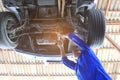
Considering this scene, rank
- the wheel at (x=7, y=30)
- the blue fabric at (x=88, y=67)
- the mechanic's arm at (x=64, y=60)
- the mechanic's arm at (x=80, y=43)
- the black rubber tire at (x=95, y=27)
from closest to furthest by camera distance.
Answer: the blue fabric at (x=88, y=67) < the mechanic's arm at (x=80, y=43) < the mechanic's arm at (x=64, y=60) < the wheel at (x=7, y=30) < the black rubber tire at (x=95, y=27)

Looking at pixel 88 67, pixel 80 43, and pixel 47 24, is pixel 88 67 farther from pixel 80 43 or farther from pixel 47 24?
pixel 47 24

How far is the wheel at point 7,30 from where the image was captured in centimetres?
531

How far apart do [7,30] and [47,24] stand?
2.90ft

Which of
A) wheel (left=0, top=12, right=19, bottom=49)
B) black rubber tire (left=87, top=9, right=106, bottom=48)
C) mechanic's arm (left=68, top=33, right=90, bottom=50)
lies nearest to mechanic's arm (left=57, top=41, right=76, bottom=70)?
mechanic's arm (left=68, top=33, right=90, bottom=50)

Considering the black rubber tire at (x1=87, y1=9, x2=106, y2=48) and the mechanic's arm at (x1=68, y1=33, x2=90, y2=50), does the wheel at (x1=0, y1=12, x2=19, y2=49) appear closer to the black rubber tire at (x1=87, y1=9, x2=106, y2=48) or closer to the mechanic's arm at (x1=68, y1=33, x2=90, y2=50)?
the mechanic's arm at (x1=68, y1=33, x2=90, y2=50)

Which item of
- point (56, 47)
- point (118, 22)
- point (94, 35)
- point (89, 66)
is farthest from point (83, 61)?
point (118, 22)

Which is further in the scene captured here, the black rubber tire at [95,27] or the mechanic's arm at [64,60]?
the black rubber tire at [95,27]

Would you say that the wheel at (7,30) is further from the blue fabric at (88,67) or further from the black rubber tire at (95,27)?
the black rubber tire at (95,27)

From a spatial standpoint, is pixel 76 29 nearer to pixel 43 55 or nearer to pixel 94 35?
pixel 94 35

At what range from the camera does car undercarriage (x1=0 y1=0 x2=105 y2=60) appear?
5.51 meters

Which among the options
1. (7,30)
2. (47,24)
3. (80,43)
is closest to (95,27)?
(80,43)

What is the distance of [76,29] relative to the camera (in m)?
5.74

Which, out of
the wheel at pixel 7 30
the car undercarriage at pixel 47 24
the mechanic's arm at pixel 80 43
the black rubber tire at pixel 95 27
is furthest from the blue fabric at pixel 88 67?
the wheel at pixel 7 30

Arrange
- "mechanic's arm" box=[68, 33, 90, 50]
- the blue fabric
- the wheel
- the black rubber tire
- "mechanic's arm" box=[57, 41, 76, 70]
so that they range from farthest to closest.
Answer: the black rubber tire
the wheel
"mechanic's arm" box=[57, 41, 76, 70]
"mechanic's arm" box=[68, 33, 90, 50]
the blue fabric
